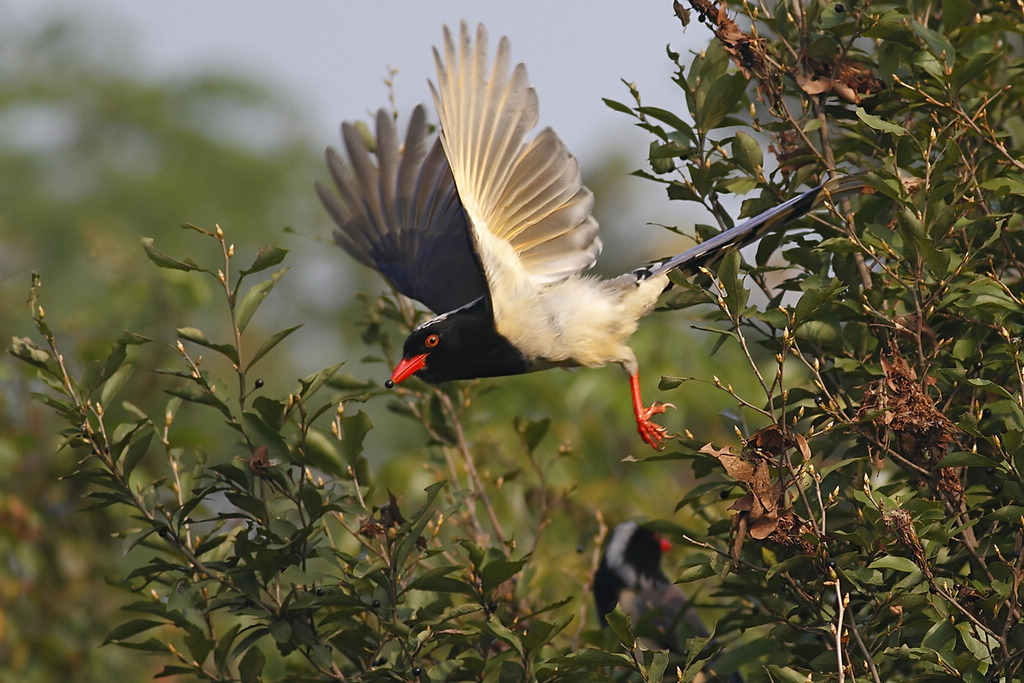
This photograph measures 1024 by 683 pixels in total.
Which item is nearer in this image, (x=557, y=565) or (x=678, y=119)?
(x=678, y=119)

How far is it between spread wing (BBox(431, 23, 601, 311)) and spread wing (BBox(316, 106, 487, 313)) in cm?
59

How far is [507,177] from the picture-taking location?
3.29 meters

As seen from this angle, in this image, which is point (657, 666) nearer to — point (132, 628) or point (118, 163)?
point (132, 628)

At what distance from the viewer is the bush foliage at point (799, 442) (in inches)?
88.2

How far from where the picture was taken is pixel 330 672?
2.50 meters

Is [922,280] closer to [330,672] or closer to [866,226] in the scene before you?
[866,226]

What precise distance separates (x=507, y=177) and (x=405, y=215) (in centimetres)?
96

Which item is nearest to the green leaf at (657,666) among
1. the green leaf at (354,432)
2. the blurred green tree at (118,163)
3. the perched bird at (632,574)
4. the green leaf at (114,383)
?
the green leaf at (354,432)

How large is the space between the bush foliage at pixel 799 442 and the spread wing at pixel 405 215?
3.89 ft

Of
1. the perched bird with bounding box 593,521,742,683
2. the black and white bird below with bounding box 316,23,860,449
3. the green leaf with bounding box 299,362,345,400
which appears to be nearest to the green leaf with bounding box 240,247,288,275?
the green leaf with bounding box 299,362,345,400

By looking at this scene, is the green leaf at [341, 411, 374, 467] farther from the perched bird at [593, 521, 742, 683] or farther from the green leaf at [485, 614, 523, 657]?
the perched bird at [593, 521, 742, 683]

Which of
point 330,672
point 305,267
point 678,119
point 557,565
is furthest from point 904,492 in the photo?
point 305,267

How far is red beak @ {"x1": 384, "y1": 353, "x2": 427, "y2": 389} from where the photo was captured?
10.8 feet

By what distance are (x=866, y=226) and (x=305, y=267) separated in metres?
19.1
